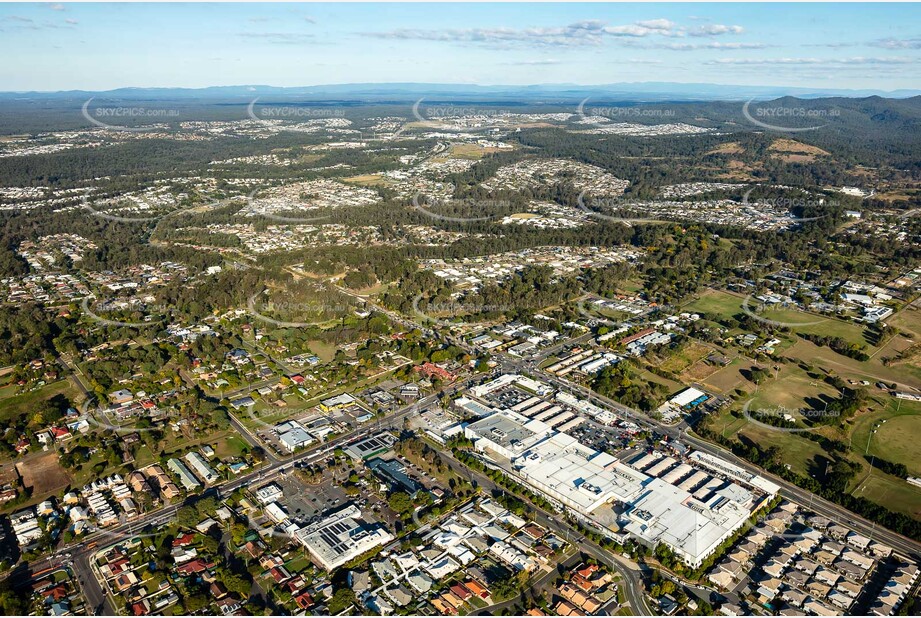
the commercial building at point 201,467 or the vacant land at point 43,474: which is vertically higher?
the commercial building at point 201,467

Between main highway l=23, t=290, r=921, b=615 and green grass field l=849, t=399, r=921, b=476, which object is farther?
green grass field l=849, t=399, r=921, b=476

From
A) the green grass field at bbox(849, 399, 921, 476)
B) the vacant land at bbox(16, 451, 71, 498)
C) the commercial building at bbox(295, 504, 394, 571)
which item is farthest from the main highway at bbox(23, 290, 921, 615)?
the green grass field at bbox(849, 399, 921, 476)

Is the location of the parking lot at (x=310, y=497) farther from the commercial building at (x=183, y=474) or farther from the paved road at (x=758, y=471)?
the paved road at (x=758, y=471)

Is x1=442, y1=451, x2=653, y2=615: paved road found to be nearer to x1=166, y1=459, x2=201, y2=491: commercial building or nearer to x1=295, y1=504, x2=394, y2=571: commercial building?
x1=295, y1=504, x2=394, y2=571: commercial building

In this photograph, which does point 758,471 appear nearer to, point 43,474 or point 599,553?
point 599,553

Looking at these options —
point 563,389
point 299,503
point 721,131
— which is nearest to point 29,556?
point 299,503

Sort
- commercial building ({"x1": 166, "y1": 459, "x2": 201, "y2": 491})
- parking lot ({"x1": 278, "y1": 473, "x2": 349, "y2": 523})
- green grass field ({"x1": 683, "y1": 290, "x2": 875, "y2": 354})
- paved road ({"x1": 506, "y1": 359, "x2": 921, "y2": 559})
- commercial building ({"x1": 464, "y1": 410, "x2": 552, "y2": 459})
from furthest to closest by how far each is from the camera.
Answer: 1. green grass field ({"x1": 683, "y1": 290, "x2": 875, "y2": 354})
2. commercial building ({"x1": 464, "y1": 410, "x2": 552, "y2": 459})
3. commercial building ({"x1": 166, "y1": 459, "x2": 201, "y2": 491})
4. parking lot ({"x1": 278, "y1": 473, "x2": 349, "y2": 523})
5. paved road ({"x1": 506, "y1": 359, "x2": 921, "y2": 559})

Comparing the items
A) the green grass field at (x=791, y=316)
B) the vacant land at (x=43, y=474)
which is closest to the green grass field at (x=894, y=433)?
the green grass field at (x=791, y=316)

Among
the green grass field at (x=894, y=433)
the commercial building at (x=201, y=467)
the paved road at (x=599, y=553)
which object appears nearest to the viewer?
the paved road at (x=599, y=553)

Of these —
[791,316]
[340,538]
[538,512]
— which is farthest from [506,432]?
[791,316]

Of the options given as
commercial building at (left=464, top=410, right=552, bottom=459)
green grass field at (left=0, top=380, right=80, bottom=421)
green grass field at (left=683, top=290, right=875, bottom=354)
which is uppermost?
green grass field at (left=683, top=290, right=875, bottom=354)

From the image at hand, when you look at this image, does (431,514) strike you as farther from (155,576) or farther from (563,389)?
(563,389)
